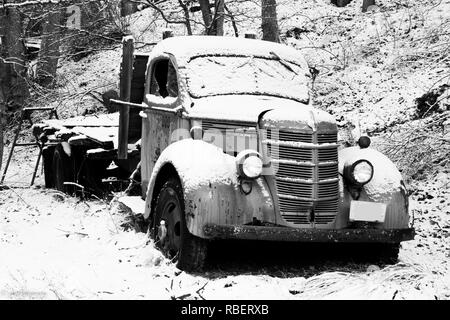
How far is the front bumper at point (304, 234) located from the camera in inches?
201

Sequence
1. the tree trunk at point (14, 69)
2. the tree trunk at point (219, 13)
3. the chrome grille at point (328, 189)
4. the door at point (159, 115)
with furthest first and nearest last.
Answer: the tree trunk at point (14, 69)
the tree trunk at point (219, 13)
the door at point (159, 115)
the chrome grille at point (328, 189)

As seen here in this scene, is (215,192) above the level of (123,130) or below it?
below

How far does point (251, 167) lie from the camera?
17.5 feet

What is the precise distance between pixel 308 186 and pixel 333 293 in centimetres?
114

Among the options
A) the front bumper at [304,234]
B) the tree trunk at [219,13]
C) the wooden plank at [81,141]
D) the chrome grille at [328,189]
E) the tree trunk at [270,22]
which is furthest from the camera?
the tree trunk at [270,22]

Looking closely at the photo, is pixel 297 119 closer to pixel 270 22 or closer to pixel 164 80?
pixel 164 80

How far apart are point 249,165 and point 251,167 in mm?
23

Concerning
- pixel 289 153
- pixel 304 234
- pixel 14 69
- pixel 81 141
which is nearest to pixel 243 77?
pixel 289 153

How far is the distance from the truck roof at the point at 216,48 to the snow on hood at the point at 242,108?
0.61m

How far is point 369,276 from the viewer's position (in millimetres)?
5164

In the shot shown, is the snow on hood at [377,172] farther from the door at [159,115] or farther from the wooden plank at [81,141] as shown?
the wooden plank at [81,141]

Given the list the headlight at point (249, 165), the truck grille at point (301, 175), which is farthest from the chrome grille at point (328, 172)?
the headlight at point (249, 165)
